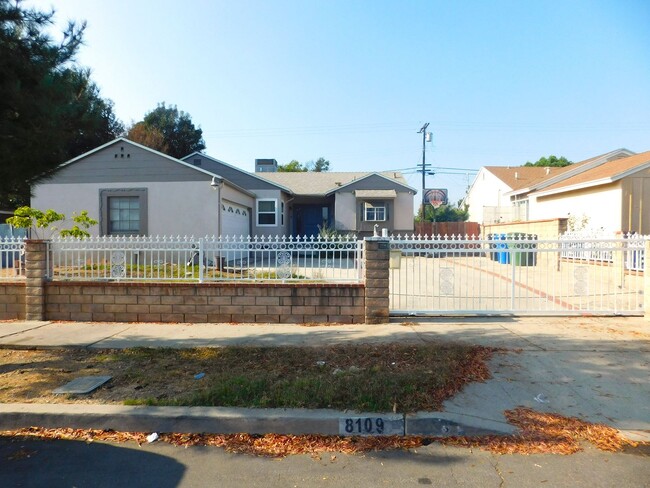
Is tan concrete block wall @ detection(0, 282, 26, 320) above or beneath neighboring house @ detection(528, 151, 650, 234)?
beneath

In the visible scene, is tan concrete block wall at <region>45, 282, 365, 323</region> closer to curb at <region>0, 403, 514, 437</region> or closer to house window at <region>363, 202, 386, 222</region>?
curb at <region>0, 403, 514, 437</region>

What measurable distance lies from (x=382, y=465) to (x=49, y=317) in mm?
7060

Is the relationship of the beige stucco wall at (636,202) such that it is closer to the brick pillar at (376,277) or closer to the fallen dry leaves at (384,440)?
the brick pillar at (376,277)

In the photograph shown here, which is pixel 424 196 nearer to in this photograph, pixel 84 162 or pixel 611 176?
pixel 611 176

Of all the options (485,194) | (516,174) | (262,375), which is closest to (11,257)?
(262,375)

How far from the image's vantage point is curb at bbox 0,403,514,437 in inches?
155

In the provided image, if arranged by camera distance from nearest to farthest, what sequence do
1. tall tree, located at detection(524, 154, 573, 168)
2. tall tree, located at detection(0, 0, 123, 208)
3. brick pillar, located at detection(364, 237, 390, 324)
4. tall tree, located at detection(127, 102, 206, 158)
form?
tall tree, located at detection(0, 0, 123, 208)
brick pillar, located at detection(364, 237, 390, 324)
tall tree, located at detection(127, 102, 206, 158)
tall tree, located at detection(524, 154, 573, 168)

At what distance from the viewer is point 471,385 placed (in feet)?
15.7

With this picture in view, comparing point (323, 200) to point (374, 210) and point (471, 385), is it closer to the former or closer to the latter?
point (374, 210)

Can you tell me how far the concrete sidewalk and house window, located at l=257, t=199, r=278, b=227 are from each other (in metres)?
15.4

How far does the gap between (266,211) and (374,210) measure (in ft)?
21.5

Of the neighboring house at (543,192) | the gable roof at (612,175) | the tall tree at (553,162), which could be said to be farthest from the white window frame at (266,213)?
the tall tree at (553,162)

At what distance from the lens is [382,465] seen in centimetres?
346

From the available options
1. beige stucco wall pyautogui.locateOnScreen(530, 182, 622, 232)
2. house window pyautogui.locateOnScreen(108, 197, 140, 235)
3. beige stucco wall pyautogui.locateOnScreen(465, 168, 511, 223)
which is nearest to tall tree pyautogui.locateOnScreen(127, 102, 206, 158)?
house window pyautogui.locateOnScreen(108, 197, 140, 235)
